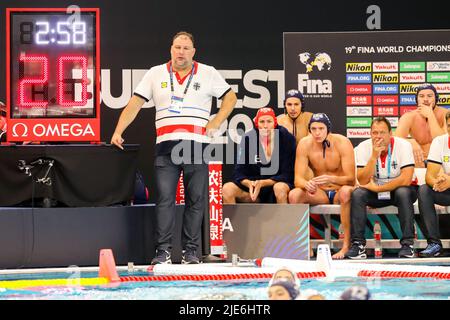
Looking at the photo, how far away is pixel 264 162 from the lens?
8.54 m

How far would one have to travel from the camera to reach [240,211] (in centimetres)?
837

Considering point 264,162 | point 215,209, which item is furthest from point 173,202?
point 264,162

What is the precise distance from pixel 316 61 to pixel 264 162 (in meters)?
2.20

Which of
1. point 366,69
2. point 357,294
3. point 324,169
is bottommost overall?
point 357,294

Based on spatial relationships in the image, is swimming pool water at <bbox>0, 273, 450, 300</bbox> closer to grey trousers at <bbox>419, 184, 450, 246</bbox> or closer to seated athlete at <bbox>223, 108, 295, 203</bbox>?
grey trousers at <bbox>419, 184, 450, 246</bbox>

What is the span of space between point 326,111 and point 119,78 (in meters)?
2.37

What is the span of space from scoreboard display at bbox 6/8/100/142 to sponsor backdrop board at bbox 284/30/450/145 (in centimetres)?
326

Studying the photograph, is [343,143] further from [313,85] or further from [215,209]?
[313,85]

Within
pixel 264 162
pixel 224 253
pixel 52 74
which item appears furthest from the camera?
pixel 264 162

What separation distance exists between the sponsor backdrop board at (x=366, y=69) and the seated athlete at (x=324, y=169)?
1692 millimetres

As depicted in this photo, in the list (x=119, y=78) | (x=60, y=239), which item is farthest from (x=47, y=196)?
(x=119, y=78)

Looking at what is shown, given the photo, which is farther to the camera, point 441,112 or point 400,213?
point 441,112

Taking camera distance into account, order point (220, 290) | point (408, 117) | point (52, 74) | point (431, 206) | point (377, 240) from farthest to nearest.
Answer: point (408, 117)
point (377, 240)
point (431, 206)
point (52, 74)
point (220, 290)
